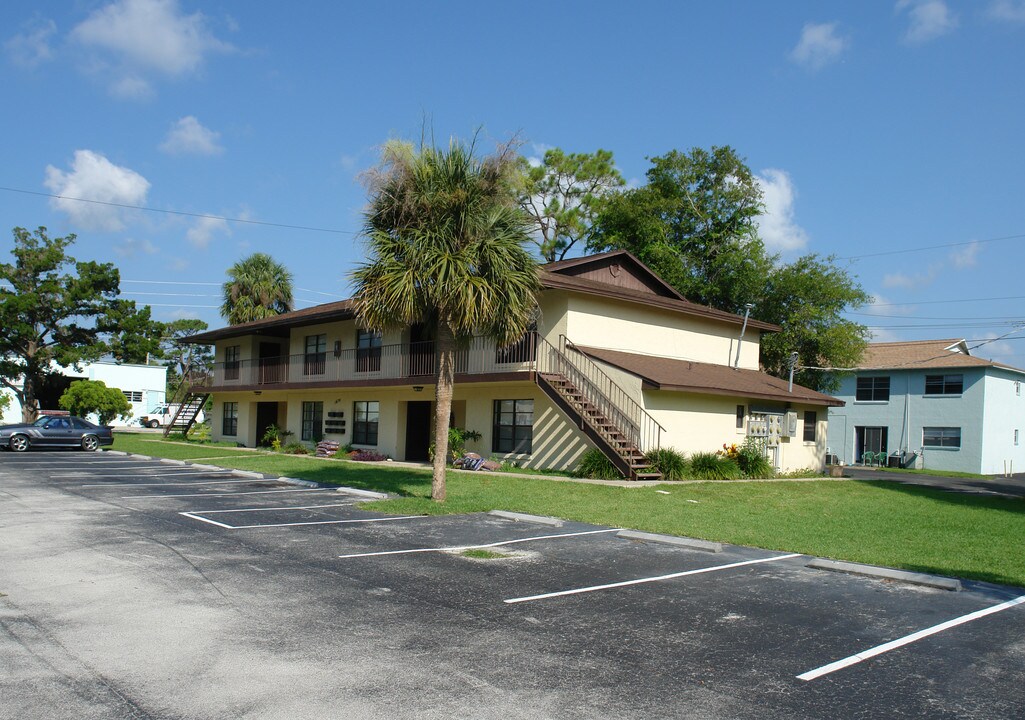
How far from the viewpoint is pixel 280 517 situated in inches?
537

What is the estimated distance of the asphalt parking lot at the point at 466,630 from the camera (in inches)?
205

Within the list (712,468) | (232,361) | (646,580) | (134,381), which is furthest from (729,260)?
(134,381)

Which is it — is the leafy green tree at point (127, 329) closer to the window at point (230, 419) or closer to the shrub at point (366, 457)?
the window at point (230, 419)

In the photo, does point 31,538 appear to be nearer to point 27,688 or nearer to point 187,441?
point 27,688

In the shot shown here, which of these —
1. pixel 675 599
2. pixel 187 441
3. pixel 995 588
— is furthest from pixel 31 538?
pixel 187 441

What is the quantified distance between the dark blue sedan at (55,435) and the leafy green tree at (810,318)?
28597 millimetres

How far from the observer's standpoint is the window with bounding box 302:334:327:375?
32594mm

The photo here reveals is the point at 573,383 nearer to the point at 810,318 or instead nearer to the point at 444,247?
the point at 444,247

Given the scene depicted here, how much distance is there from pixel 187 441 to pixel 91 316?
15080 mm

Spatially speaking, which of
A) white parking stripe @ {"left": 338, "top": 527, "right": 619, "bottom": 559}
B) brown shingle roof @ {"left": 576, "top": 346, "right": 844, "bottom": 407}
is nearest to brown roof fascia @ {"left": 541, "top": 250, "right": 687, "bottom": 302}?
brown shingle roof @ {"left": 576, "top": 346, "right": 844, "bottom": 407}

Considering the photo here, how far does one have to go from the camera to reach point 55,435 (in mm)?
31094

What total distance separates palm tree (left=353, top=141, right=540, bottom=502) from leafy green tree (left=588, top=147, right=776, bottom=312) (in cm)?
2450

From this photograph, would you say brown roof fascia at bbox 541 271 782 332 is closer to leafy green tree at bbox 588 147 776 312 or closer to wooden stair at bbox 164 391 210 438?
leafy green tree at bbox 588 147 776 312

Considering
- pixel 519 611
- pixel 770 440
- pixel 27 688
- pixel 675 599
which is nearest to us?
pixel 27 688
